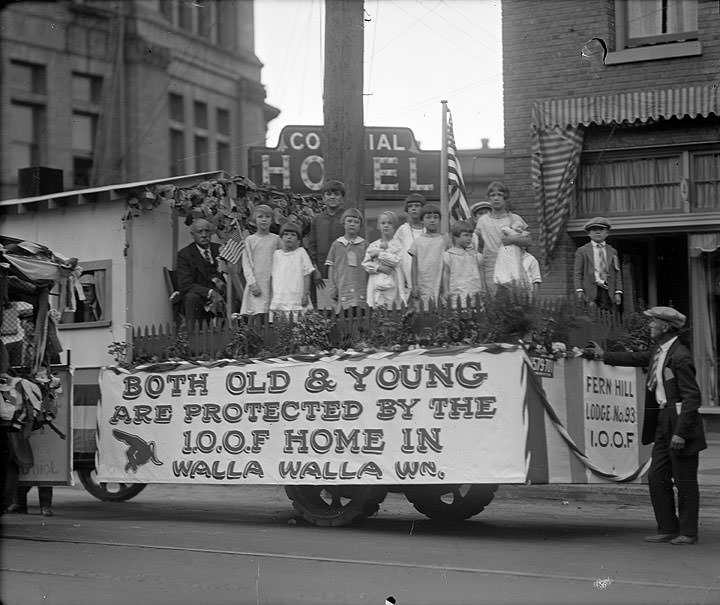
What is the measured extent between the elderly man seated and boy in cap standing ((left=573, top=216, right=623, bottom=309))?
380cm

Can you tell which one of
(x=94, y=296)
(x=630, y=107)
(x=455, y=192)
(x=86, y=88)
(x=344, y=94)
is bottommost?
(x=94, y=296)

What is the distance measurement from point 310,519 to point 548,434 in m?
2.40

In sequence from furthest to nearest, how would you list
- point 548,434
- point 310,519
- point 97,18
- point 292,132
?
point 292,132 < point 97,18 < point 310,519 < point 548,434

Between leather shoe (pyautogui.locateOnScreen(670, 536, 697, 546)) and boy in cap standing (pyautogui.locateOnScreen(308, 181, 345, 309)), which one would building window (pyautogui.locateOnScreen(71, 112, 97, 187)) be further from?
leather shoe (pyautogui.locateOnScreen(670, 536, 697, 546))

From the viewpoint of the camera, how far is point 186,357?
12172 millimetres

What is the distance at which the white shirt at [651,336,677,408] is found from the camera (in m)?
10.1

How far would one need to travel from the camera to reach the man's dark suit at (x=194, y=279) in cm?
1312

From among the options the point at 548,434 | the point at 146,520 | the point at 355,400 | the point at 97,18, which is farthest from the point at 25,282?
the point at 97,18

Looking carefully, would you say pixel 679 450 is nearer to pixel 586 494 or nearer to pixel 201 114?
pixel 586 494

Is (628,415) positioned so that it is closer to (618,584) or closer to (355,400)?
(355,400)

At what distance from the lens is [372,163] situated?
2508cm

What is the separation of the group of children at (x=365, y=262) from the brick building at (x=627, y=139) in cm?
477

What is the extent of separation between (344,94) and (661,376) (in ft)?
17.7

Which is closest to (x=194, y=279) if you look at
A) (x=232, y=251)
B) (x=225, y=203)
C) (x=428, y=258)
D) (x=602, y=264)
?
(x=232, y=251)
